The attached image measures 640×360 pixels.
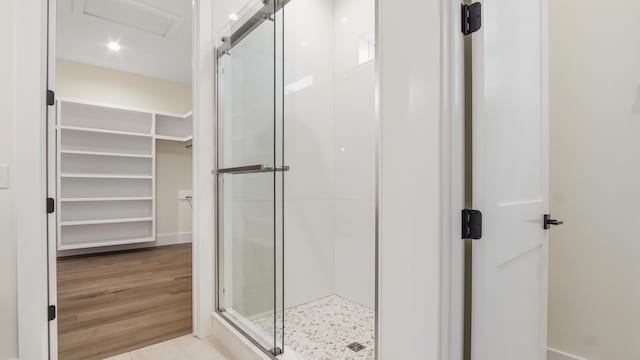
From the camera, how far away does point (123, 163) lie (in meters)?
4.75

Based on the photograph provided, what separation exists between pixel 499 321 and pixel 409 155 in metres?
0.65

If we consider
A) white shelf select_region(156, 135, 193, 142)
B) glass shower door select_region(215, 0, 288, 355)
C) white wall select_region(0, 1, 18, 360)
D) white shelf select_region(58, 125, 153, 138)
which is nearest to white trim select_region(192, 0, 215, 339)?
glass shower door select_region(215, 0, 288, 355)

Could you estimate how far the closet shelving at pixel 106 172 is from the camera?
14.0 feet

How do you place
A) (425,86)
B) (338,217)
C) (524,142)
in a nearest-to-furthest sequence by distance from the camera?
(425,86), (524,142), (338,217)

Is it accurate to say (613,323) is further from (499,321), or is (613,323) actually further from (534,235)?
(499,321)

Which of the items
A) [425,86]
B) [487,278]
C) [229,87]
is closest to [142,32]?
[229,87]

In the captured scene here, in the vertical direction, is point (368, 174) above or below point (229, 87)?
below

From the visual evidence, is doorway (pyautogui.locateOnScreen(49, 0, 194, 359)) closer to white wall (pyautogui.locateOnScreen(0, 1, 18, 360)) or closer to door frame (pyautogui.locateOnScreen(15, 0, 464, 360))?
white wall (pyautogui.locateOnScreen(0, 1, 18, 360))

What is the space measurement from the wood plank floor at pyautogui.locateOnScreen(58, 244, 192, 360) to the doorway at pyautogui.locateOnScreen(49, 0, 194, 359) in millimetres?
16

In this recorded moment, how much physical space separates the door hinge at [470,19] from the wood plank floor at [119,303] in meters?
2.47

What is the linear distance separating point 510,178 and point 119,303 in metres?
3.15

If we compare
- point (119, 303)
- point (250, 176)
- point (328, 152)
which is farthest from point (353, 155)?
point (119, 303)

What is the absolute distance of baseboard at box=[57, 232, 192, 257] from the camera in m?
4.43

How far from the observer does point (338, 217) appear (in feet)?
8.71
